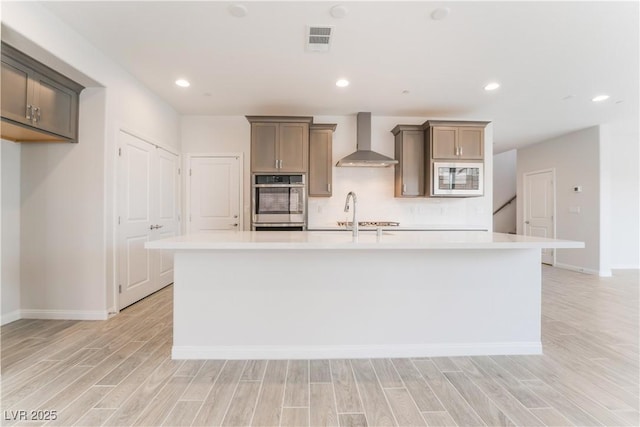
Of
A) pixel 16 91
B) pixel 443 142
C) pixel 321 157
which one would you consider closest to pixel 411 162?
pixel 443 142

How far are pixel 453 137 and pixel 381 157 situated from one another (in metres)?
1.10

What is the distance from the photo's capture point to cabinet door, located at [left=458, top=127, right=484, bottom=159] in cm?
425

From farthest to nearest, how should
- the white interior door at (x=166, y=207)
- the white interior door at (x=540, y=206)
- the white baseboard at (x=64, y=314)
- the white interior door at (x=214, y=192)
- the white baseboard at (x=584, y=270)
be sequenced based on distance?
the white interior door at (x=540, y=206) → the white baseboard at (x=584, y=270) → the white interior door at (x=214, y=192) → the white interior door at (x=166, y=207) → the white baseboard at (x=64, y=314)

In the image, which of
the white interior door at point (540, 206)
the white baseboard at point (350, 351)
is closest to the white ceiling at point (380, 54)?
the white interior door at point (540, 206)

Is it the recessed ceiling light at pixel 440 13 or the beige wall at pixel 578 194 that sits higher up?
the recessed ceiling light at pixel 440 13

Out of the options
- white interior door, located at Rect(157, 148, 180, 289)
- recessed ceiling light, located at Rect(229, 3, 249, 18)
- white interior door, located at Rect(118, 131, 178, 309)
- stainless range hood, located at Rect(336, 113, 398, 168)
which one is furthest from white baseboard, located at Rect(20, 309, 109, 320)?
stainless range hood, located at Rect(336, 113, 398, 168)

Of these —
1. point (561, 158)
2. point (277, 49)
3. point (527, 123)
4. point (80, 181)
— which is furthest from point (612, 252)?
point (80, 181)

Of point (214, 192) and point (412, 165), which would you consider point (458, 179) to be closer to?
point (412, 165)

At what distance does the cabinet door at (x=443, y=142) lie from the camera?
4.21 m

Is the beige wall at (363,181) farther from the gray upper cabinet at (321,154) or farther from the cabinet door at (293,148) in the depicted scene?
the cabinet door at (293,148)

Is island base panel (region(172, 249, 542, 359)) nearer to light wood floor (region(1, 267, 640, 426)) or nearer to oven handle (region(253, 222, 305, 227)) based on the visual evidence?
light wood floor (region(1, 267, 640, 426))

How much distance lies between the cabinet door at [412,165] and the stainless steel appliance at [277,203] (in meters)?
1.55

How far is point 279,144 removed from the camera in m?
4.10

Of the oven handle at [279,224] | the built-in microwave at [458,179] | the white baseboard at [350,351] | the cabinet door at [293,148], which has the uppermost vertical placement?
the cabinet door at [293,148]
